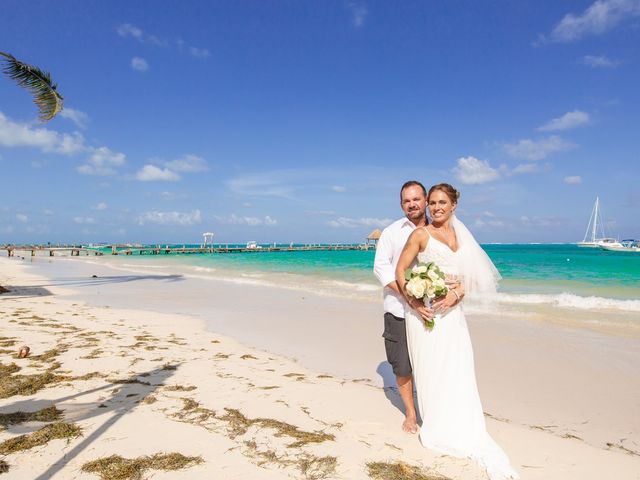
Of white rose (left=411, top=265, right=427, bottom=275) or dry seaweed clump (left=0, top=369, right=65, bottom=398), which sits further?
dry seaweed clump (left=0, top=369, right=65, bottom=398)

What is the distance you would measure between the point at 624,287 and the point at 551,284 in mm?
3297

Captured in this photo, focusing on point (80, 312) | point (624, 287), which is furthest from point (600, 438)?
point (624, 287)

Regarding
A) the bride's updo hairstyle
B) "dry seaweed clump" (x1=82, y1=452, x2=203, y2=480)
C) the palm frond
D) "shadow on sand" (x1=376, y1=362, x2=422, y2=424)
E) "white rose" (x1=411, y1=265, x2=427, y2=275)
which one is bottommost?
"shadow on sand" (x1=376, y1=362, x2=422, y2=424)

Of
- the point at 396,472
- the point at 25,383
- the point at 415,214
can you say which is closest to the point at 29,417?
the point at 25,383

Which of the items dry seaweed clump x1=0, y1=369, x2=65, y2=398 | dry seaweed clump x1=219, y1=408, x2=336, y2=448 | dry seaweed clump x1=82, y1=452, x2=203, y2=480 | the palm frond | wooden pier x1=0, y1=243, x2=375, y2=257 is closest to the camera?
dry seaweed clump x1=82, y1=452, x2=203, y2=480

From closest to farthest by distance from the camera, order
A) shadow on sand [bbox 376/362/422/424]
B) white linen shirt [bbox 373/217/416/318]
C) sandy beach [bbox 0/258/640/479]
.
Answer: sandy beach [bbox 0/258/640/479] → white linen shirt [bbox 373/217/416/318] → shadow on sand [bbox 376/362/422/424]

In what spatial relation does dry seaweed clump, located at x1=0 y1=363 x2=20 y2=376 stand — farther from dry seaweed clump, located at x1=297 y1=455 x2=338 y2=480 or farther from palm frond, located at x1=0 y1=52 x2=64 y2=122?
palm frond, located at x1=0 y1=52 x2=64 y2=122

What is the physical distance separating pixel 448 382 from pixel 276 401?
2.19m

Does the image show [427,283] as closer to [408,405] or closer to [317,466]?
[408,405]

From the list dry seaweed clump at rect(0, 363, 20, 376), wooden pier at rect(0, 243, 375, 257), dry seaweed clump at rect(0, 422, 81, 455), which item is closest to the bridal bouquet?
dry seaweed clump at rect(0, 422, 81, 455)

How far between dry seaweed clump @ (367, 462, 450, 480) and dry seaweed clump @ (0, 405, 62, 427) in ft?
10.8

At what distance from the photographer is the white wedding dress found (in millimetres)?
3498

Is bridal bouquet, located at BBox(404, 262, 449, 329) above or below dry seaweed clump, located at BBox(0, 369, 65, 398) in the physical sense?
above

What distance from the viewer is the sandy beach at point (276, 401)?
329 cm
